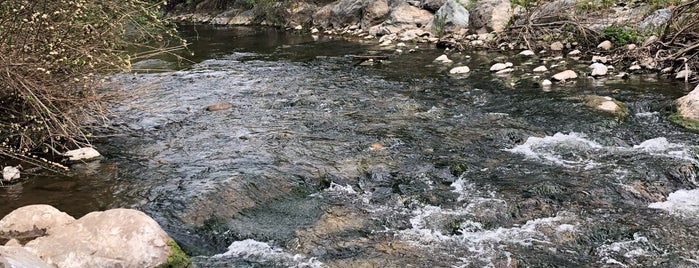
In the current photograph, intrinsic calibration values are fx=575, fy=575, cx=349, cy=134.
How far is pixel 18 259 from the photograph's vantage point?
12.0 feet

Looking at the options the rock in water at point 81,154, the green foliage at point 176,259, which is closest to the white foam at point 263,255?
the green foliage at point 176,259

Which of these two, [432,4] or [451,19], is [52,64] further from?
[432,4]

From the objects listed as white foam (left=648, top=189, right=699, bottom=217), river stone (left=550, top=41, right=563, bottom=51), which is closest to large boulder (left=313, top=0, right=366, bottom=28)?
river stone (left=550, top=41, right=563, bottom=51)

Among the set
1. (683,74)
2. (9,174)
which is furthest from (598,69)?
(9,174)

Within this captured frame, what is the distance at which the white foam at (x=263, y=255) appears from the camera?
15.9 ft

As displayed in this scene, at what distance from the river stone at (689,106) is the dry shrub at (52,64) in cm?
711

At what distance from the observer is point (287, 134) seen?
8.38 m

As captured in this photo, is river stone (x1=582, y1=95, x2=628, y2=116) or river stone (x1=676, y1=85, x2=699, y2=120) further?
river stone (x1=582, y1=95, x2=628, y2=116)

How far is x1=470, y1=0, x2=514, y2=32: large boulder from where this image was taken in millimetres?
16547

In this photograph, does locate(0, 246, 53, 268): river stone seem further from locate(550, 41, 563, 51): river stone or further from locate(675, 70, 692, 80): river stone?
locate(550, 41, 563, 51): river stone

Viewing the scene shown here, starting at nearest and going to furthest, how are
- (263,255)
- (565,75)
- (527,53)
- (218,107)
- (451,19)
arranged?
(263,255) → (218,107) → (565,75) → (527,53) → (451,19)

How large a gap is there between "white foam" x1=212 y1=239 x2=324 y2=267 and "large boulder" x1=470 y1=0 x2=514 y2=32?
1275cm

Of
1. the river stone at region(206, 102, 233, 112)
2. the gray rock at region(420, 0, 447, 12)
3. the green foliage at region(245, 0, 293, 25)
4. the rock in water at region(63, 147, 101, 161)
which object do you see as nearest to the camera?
the rock in water at region(63, 147, 101, 161)

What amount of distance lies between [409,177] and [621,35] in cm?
889
